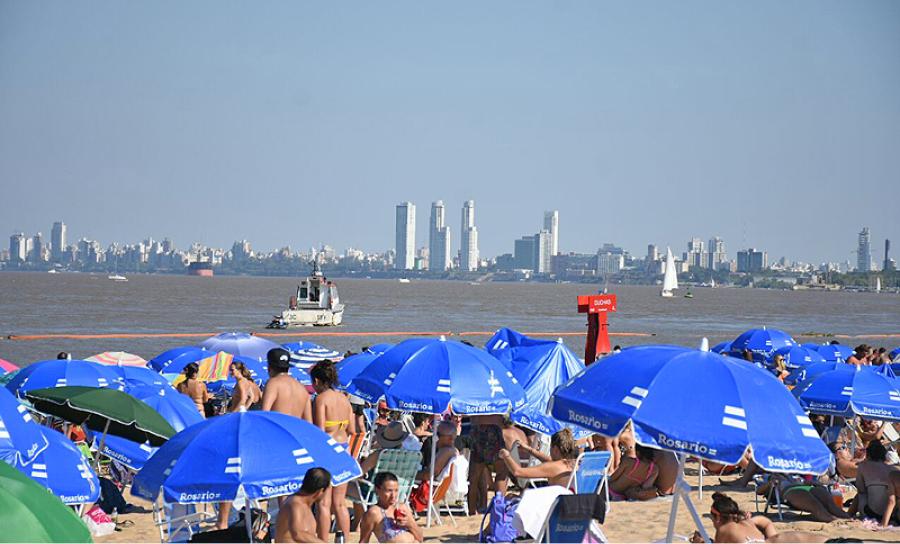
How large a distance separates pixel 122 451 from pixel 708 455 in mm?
5793

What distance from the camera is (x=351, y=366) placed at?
14422 mm

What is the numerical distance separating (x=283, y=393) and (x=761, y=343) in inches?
616

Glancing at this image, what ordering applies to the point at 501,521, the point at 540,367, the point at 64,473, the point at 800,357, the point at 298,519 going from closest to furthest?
the point at 298,519 → the point at 64,473 → the point at 501,521 → the point at 540,367 → the point at 800,357

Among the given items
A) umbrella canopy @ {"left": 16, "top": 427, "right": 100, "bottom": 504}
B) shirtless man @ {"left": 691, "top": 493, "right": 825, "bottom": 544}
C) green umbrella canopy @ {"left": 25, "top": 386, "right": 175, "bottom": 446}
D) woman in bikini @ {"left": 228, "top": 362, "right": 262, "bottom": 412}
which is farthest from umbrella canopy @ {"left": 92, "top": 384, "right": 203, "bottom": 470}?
shirtless man @ {"left": 691, "top": 493, "right": 825, "bottom": 544}

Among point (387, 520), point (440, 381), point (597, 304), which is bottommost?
point (387, 520)

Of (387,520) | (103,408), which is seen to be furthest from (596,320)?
(387,520)

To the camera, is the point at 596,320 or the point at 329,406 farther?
the point at 596,320

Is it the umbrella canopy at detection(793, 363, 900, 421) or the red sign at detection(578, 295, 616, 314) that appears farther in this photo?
the red sign at detection(578, 295, 616, 314)

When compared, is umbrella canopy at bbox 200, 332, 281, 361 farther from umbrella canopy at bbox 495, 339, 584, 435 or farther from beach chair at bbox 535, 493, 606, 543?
beach chair at bbox 535, 493, 606, 543

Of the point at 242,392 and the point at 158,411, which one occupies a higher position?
the point at 242,392

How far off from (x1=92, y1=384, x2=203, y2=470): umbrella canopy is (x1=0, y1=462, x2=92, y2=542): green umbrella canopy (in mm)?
5305

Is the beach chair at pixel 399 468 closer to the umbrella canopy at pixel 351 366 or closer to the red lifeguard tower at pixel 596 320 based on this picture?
the umbrella canopy at pixel 351 366

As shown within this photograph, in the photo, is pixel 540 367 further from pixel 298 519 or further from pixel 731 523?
pixel 298 519

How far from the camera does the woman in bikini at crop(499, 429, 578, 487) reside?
8812 millimetres
